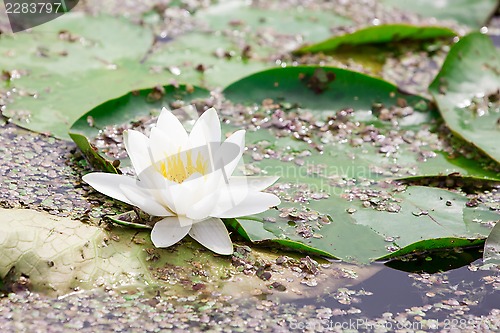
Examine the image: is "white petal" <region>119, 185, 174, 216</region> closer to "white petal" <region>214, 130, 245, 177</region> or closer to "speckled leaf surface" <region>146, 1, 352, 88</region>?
"white petal" <region>214, 130, 245, 177</region>

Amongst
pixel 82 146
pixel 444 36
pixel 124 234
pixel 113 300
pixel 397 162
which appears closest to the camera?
pixel 113 300

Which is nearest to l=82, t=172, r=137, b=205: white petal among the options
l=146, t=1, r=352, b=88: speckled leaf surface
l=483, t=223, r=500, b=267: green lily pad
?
l=146, t=1, r=352, b=88: speckled leaf surface

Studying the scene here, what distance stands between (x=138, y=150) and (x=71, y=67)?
1.09 m

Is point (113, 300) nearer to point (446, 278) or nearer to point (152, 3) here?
point (446, 278)

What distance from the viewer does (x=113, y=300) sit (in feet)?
7.86

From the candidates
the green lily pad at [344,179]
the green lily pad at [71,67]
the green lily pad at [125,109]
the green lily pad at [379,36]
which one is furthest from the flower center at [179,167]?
the green lily pad at [379,36]

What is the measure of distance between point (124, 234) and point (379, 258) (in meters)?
0.83

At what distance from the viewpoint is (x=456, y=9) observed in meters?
4.41

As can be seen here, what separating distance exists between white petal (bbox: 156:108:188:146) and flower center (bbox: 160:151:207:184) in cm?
8

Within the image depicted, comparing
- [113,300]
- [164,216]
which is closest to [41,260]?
[113,300]

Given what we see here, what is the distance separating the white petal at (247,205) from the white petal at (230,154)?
11cm

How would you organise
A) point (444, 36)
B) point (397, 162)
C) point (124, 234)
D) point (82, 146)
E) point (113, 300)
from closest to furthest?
point (113, 300) < point (124, 234) < point (82, 146) < point (397, 162) < point (444, 36)

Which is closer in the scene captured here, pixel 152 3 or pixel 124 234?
pixel 124 234

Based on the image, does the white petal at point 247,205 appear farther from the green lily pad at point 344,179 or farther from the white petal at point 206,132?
the white petal at point 206,132
